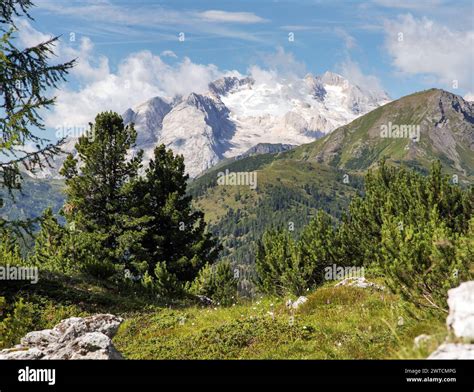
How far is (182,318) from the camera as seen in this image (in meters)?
16.0

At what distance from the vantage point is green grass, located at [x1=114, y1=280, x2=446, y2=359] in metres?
9.53

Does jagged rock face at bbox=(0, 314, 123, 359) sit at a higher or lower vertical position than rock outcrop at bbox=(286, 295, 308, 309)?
higher

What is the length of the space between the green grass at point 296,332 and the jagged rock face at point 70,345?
1.73 meters

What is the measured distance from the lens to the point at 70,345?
8.62 m

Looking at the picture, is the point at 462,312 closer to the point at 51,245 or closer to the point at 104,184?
the point at 104,184

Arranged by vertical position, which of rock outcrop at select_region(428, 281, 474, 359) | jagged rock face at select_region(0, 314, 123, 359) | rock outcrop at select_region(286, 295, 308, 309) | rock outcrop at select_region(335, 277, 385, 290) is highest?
rock outcrop at select_region(428, 281, 474, 359)

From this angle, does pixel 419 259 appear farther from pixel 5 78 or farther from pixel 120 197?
pixel 120 197

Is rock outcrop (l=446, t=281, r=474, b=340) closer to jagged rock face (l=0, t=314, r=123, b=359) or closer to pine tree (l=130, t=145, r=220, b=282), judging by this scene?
jagged rock face (l=0, t=314, r=123, b=359)

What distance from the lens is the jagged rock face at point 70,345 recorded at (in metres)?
8.15

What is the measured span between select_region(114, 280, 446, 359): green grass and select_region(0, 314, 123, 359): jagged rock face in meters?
1.73

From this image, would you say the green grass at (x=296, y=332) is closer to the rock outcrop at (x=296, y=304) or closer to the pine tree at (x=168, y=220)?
the rock outcrop at (x=296, y=304)

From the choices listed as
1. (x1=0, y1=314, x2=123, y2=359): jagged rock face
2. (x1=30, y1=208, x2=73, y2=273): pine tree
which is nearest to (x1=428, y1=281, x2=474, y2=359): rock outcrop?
(x1=0, y1=314, x2=123, y2=359): jagged rock face

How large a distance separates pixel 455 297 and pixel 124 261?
106 ft
